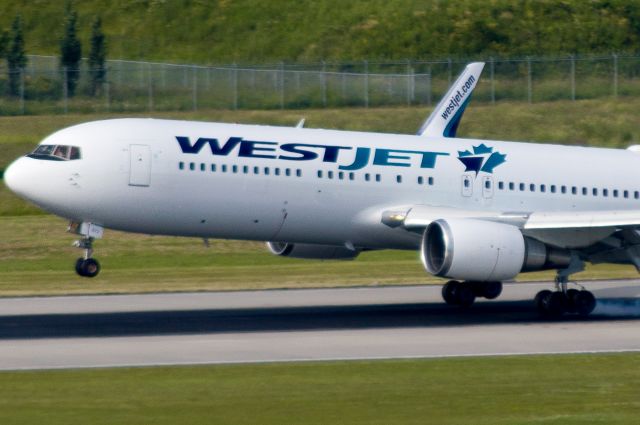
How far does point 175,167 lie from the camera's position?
29.8 metres

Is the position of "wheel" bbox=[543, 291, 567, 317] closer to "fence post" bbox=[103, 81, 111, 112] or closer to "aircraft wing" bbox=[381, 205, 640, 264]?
"aircraft wing" bbox=[381, 205, 640, 264]

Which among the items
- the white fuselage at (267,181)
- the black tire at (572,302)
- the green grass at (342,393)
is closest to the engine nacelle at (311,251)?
the white fuselage at (267,181)

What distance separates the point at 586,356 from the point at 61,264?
24661mm

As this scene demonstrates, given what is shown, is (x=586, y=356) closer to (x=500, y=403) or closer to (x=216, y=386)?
Result: (x=500, y=403)

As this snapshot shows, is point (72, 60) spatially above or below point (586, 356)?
above

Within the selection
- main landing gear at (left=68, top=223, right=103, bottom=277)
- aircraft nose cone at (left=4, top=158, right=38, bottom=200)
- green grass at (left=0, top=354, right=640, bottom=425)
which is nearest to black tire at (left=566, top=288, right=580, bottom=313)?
green grass at (left=0, top=354, right=640, bottom=425)

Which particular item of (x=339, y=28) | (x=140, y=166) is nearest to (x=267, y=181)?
(x=140, y=166)

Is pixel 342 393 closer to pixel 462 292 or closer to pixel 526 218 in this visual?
pixel 526 218

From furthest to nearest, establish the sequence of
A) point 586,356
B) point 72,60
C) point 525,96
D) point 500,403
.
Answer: point 72,60 → point 525,96 → point 586,356 → point 500,403

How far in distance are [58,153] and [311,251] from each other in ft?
23.4

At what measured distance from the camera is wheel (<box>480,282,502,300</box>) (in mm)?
34853

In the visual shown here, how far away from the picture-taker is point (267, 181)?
30.4m

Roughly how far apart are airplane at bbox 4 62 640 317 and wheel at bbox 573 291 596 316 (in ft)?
0.10

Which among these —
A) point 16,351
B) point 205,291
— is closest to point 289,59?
point 205,291
